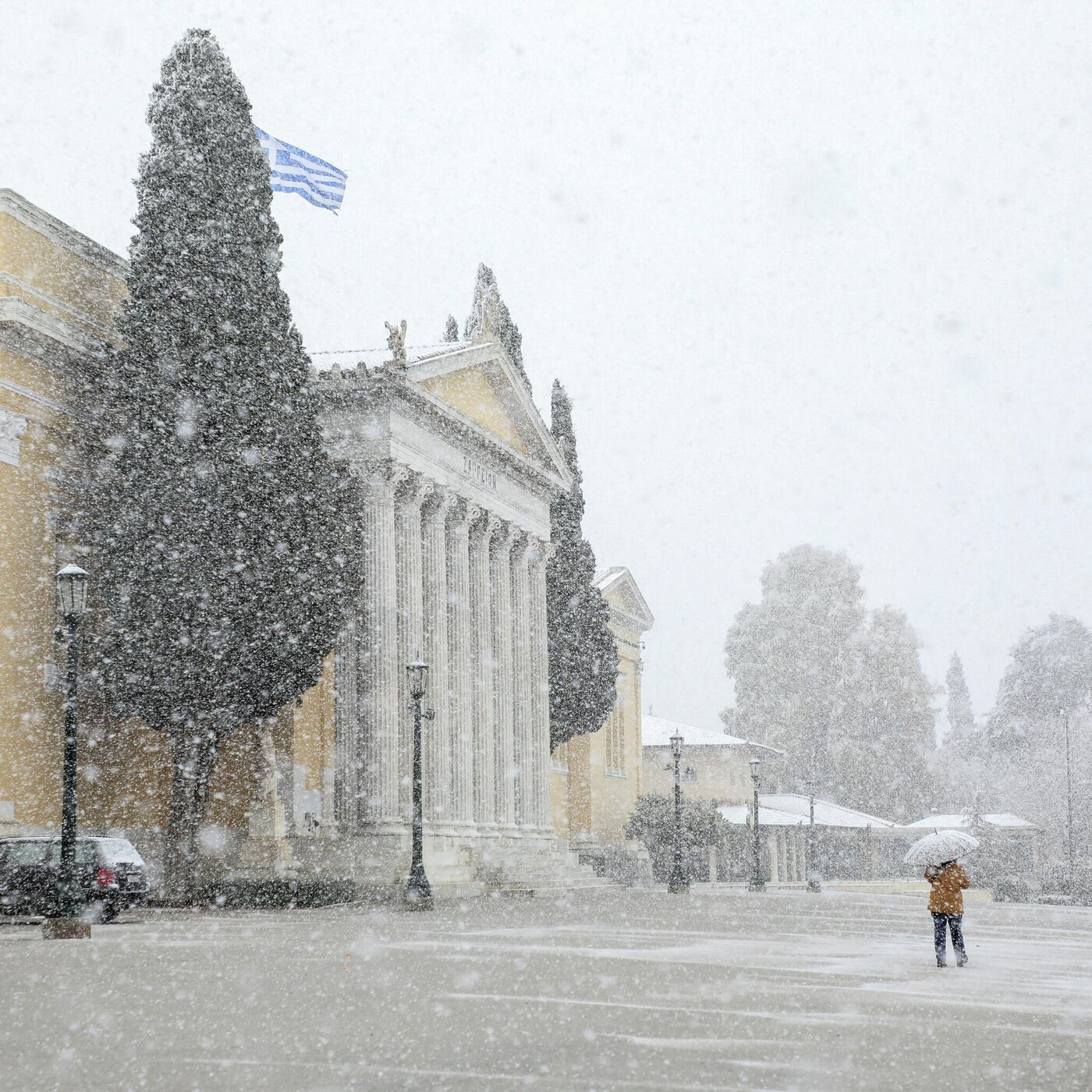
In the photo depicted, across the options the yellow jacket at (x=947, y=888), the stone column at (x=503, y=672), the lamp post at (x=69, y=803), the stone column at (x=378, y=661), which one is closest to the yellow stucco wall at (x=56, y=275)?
the stone column at (x=378, y=661)

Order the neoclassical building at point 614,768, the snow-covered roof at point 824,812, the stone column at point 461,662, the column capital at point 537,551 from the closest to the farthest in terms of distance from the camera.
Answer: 1. the stone column at point 461,662
2. the column capital at point 537,551
3. the neoclassical building at point 614,768
4. the snow-covered roof at point 824,812

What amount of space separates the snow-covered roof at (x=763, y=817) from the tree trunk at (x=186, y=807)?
119 feet

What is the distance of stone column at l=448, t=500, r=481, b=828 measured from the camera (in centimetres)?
3566

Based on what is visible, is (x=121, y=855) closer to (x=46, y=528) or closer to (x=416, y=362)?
(x=46, y=528)

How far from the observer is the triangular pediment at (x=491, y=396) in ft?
116

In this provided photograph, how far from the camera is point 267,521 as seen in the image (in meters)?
26.3

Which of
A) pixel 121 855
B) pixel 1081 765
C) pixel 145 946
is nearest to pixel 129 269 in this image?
pixel 121 855

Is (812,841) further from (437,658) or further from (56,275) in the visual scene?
(56,275)

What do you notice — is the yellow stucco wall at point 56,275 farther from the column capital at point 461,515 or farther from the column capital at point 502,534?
the column capital at point 502,534

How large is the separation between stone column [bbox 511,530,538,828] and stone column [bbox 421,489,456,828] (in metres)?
4.25

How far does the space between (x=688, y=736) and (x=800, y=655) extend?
985 cm

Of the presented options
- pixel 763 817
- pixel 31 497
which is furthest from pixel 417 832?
pixel 763 817

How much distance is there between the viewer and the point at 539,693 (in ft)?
135

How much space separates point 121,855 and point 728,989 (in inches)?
501
